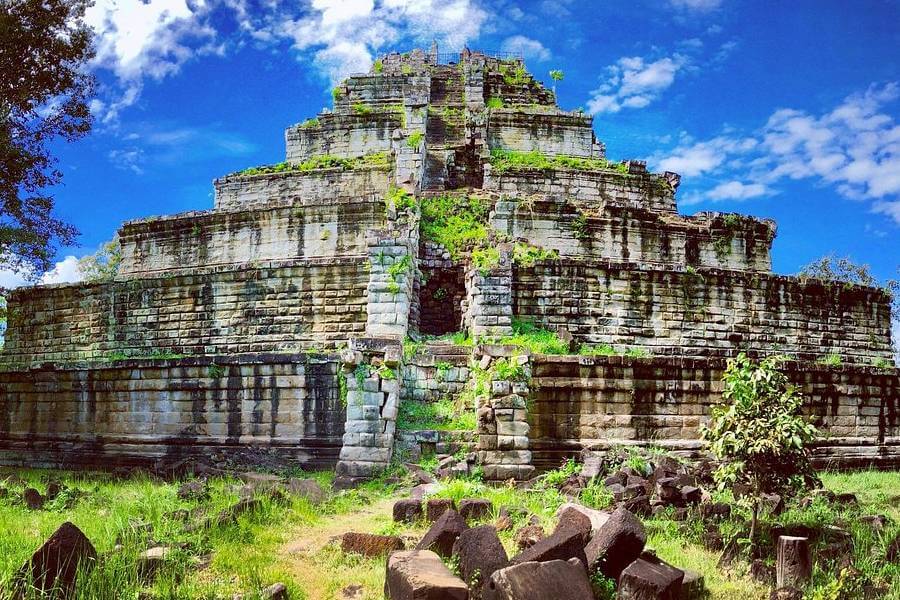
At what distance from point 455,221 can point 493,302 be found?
3524 millimetres

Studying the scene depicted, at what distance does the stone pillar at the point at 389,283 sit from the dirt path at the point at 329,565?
5.13 m

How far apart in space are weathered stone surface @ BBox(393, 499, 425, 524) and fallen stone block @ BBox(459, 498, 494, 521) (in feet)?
1.41

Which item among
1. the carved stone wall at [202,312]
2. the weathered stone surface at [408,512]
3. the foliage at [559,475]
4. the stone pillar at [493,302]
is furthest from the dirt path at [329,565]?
the carved stone wall at [202,312]

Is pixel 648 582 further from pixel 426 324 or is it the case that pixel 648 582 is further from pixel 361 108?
pixel 361 108

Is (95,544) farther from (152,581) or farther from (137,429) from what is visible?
(137,429)

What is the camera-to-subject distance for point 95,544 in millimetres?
5566

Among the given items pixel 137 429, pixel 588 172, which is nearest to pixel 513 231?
pixel 588 172

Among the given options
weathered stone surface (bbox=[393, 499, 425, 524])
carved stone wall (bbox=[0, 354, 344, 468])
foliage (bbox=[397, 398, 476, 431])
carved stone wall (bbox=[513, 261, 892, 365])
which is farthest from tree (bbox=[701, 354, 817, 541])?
carved stone wall (bbox=[513, 261, 892, 365])

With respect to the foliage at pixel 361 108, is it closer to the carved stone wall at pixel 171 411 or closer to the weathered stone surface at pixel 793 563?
the carved stone wall at pixel 171 411

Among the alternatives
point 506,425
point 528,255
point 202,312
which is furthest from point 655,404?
point 202,312

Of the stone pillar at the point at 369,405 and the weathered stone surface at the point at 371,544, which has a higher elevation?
the stone pillar at the point at 369,405

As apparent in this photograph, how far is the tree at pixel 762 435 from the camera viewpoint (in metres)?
6.06

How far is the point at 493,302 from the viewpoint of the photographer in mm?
12062

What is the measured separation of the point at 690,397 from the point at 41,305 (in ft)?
46.7
